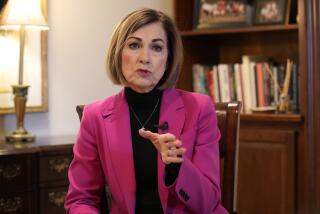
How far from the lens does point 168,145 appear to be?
1233mm

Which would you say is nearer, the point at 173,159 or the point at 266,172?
the point at 173,159

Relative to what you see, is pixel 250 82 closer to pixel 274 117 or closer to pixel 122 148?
pixel 274 117

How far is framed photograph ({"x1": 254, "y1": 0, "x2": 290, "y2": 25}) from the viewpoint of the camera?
2672 millimetres

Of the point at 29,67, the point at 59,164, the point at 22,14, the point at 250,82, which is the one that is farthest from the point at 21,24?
the point at 250,82

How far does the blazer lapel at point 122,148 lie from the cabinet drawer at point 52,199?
728 millimetres

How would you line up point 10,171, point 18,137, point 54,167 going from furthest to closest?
1. point 18,137
2. point 54,167
3. point 10,171

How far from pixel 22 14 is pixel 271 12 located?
1.27 metres

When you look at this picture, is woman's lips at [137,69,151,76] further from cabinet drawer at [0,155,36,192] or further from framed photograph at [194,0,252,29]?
framed photograph at [194,0,252,29]

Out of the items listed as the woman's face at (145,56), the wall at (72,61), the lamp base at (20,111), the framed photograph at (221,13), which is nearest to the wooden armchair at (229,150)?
the woman's face at (145,56)

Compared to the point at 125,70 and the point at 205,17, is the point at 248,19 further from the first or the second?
the point at 125,70

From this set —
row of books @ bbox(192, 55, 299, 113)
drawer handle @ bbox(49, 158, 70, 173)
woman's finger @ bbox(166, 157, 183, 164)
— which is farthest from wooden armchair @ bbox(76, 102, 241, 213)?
row of books @ bbox(192, 55, 299, 113)

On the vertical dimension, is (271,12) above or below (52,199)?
above

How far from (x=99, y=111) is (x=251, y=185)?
55.1 inches

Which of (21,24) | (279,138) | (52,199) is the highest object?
(21,24)
